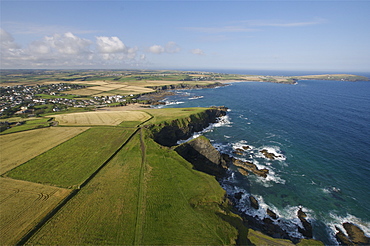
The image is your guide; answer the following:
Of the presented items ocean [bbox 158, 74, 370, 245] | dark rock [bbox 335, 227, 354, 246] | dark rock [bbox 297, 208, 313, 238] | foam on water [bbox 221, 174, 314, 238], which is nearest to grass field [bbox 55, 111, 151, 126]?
ocean [bbox 158, 74, 370, 245]

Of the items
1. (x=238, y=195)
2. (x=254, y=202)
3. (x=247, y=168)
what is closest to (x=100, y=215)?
(x=238, y=195)

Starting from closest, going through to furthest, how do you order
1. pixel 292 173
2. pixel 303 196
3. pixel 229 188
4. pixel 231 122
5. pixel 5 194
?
pixel 5 194 < pixel 303 196 < pixel 229 188 < pixel 292 173 < pixel 231 122

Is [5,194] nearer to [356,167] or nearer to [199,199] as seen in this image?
[199,199]

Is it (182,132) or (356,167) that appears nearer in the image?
(356,167)

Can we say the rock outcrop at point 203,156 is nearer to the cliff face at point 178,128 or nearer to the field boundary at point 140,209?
the cliff face at point 178,128

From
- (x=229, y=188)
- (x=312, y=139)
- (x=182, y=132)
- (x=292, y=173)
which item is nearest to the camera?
(x=229, y=188)

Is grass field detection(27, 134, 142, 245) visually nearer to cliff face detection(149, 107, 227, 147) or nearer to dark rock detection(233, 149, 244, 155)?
cliff face detection(149, 107, 227, 147)

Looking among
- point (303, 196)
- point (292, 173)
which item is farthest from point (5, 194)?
point (292, 173)
